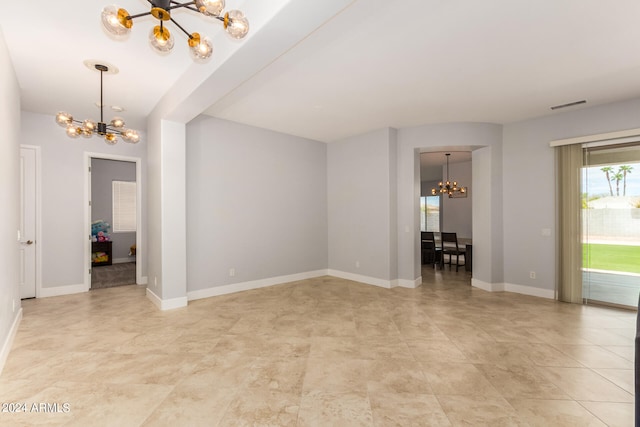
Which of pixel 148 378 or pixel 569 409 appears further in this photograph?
pixel 148 378

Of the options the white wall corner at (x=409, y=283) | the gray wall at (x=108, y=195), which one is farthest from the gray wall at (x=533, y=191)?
the gray wall at (x=108, y=195)

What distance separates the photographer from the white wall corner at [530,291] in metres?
4.85

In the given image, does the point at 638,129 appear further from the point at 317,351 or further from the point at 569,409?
the point at 317,351

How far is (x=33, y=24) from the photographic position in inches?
103

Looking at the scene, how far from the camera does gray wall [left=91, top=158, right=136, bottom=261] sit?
8117 millimetres

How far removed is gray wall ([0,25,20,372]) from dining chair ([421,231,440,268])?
732 cm

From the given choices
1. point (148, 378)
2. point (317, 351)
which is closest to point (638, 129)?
point (317, 351)

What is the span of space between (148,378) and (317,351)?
1.45 m

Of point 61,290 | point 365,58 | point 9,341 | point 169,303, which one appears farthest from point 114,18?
point 61,290

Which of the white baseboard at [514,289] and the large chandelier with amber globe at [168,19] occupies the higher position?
the large chandelier with amber globe at [168,19]

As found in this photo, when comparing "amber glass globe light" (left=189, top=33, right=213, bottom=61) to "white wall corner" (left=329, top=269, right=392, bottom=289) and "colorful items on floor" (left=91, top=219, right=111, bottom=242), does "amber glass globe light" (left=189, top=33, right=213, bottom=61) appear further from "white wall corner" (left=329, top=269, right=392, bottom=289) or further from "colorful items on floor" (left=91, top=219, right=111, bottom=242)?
"colorful items on floor" (left=91, top=219, right=111, bottom=242)

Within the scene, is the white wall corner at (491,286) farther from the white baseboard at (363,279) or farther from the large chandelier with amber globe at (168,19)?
the large chandelier with amber globe at (168,19)

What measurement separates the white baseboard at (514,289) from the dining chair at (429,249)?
1.94m

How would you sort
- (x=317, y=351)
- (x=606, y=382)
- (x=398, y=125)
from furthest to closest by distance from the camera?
(x=398, y=125), (x=317, y=351), (x=606, y=382)
